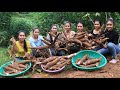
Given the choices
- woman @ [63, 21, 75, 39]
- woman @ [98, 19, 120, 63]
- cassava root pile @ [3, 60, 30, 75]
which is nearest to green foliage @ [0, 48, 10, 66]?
cassava root pile @ [3, 60, 30, 75]

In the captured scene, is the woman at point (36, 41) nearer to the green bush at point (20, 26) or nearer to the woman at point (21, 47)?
the woman at point (21, 47)

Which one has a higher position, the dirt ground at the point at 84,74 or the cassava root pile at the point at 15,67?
the cassava root pile at the point at 15,67

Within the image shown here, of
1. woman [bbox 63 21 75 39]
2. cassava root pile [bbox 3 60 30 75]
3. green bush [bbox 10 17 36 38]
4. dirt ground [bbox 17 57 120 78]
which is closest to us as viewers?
dirt ground [bbox 17 57 120 78]

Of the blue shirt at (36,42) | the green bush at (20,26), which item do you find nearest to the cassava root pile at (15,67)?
the blue shirt at (36,42)

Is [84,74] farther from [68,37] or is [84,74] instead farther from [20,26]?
[20,26]

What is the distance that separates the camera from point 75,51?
16.3ft

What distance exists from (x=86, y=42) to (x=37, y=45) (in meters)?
0.87

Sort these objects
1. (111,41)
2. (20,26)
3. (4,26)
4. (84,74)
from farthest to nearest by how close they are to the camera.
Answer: (4,26), (20,26), (111,41), (84,74)

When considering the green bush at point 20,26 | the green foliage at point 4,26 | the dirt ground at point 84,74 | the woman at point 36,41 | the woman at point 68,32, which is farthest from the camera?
the green bush at point 20,26

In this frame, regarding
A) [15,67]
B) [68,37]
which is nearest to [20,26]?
[68,37]

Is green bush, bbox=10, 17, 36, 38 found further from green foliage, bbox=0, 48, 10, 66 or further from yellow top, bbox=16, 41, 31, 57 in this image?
yellow top, bbox=16, 41, 31, 57
